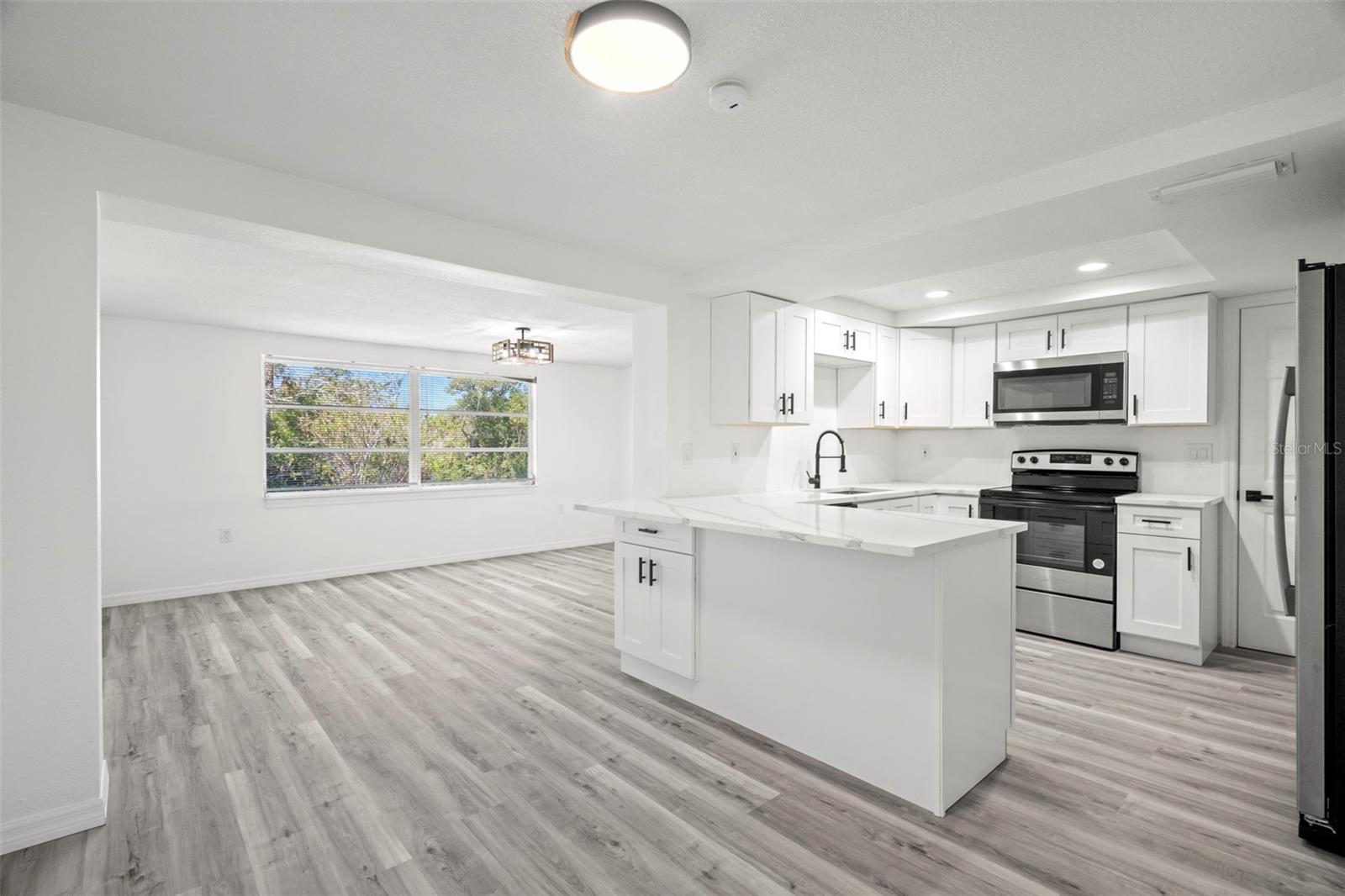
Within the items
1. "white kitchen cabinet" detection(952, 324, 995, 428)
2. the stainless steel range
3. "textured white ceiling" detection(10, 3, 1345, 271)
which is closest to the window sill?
"textured white ceiling" detection(10, 3, 1345, 271)

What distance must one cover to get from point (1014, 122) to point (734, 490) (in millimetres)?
2704

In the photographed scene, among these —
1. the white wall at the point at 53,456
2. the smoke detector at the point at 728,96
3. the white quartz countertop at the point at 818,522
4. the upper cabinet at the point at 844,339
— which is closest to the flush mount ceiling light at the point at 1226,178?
the white quartz countertop at the point at 818,522

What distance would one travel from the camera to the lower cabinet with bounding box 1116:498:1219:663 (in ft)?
11.7

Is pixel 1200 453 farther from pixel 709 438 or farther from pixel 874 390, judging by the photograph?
pixel 709 438

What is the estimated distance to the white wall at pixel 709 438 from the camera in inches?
153

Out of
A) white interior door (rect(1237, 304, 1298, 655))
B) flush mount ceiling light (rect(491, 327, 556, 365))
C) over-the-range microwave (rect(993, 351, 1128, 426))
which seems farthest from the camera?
flush mount ceiling light (rect(491, 327, 556, 365))

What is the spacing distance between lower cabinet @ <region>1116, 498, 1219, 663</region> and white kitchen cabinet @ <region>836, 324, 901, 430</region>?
182cm

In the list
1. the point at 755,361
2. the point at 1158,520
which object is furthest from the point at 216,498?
the point at 1158,520

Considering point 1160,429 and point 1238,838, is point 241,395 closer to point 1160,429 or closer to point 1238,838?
point 1238,838

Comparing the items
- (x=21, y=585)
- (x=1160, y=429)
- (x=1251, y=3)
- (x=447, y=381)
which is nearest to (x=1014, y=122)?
(x=1251, y=3)

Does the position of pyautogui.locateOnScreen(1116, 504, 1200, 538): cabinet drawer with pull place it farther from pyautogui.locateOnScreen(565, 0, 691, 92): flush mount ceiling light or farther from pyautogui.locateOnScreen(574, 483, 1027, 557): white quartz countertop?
pyautogui.locateOnScreen(565, 0, 691, 92): flush mount ceiling light

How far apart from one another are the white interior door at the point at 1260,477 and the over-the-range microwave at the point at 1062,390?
0.67 m

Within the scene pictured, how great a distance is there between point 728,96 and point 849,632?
1.90 meters

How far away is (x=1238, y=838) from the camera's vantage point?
2.00 m
